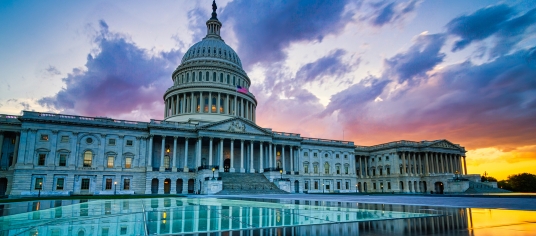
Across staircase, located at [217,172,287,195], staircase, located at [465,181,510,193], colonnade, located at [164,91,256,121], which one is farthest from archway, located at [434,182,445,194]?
colonnade, located at [164,91,256,121]

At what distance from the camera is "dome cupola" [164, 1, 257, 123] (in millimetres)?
87750

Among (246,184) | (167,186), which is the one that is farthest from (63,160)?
(246,184)

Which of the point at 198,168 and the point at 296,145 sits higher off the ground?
the point at 296,145

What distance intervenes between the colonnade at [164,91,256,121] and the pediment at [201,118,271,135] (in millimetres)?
16286

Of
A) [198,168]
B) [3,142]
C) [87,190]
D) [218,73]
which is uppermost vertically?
[218,73]

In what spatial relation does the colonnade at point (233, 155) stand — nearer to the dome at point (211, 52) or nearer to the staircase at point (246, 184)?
the staircase at point (246, 184)

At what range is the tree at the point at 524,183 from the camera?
109637 millimetres

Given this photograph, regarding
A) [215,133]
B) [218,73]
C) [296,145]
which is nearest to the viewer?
[215,133]

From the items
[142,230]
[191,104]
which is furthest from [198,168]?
[142,230]

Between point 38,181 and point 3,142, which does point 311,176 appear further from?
point 3,142

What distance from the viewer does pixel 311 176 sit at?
85.5 metres

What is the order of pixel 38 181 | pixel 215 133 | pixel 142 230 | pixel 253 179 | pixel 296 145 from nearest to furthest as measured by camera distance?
pixel 142 230 < pixel 38 181 < pixel 253 179 < pixel 215 133 < pixel 296 145

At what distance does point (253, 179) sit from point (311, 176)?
25013 mm

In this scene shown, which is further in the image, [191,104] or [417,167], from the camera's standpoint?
[417,167]
